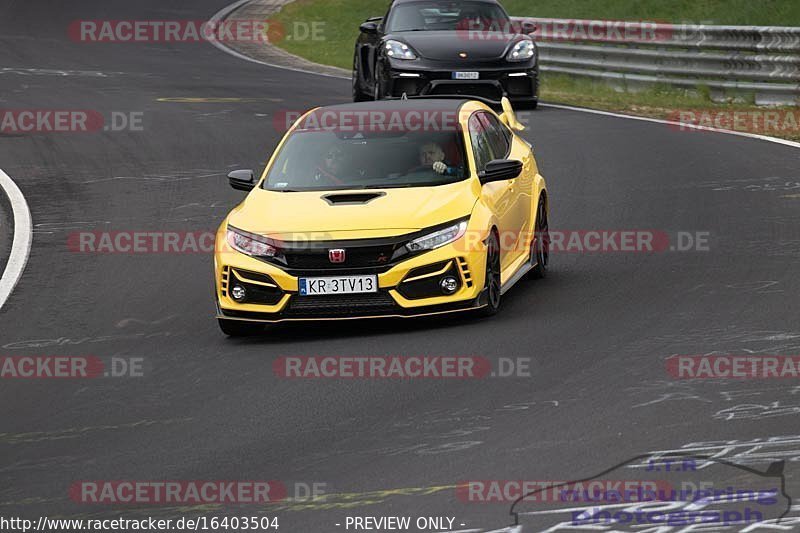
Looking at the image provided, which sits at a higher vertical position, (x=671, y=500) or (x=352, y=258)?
(x=671, y=500)

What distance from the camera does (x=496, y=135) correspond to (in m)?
13.5

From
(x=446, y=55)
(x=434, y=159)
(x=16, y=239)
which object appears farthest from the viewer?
(x=446, y=55)

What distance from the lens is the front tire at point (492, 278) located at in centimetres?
1153

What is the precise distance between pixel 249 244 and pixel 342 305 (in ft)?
2.62

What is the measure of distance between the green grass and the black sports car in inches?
80.1

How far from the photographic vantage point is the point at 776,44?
24.6 meters

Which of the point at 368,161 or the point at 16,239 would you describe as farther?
the point at 16,239

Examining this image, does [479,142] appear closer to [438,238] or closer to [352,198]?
[352,198]

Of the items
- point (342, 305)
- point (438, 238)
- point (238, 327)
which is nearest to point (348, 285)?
point (342, 305)

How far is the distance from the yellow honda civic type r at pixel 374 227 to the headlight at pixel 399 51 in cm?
1085

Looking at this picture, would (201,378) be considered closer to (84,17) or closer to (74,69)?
(74,69)

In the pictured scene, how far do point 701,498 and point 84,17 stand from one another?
37.3m

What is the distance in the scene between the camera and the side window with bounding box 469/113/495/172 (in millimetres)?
12578

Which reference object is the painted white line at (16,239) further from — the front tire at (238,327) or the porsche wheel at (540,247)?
the porsche wheel at (540,247)
